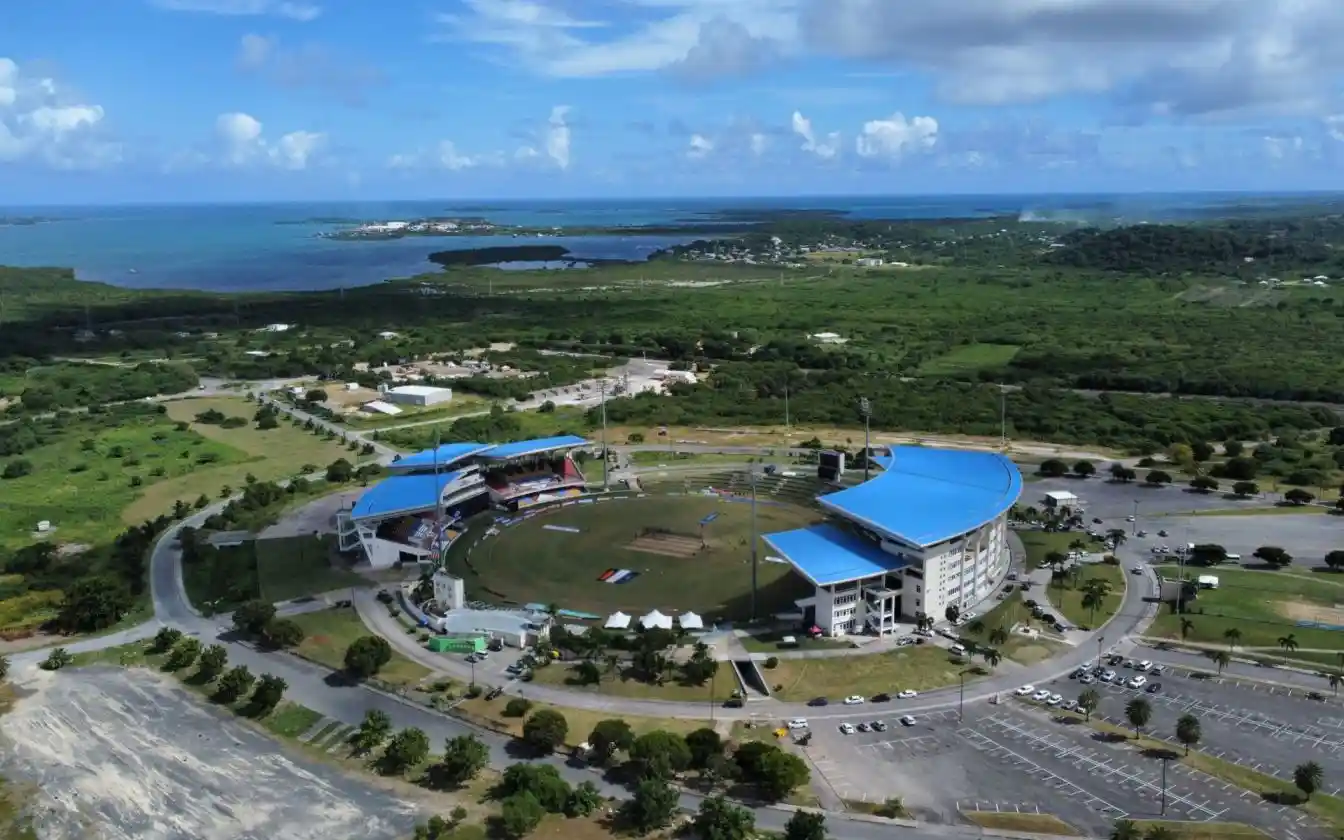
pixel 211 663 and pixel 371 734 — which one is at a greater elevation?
pixel 211 663

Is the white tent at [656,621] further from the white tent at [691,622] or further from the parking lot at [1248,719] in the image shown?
the parking lot at [1248,719]

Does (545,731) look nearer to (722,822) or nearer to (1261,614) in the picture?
(722,822)

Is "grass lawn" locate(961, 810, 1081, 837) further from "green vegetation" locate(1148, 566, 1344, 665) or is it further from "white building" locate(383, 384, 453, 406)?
"white building" locate(383, 384, 453, 406)

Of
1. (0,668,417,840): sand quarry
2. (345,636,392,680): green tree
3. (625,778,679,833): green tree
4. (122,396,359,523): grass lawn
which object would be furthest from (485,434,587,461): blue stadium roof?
(625,778,679,833): green tree

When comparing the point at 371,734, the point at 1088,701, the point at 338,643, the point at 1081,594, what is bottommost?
the point at 338,643

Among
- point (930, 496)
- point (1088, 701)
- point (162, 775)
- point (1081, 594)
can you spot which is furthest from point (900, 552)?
point (162, 775)

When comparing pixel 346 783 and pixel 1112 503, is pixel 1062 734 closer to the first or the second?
pixel 346 783

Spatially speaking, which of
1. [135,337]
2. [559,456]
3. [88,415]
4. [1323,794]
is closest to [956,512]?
[1323,794]
